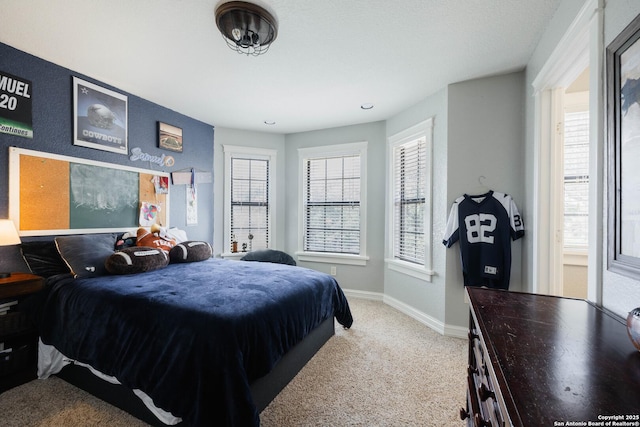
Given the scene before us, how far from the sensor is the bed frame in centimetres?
160

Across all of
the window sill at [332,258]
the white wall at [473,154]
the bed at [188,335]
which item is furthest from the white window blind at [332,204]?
the bed at [188,335]

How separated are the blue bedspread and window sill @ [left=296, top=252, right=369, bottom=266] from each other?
1.76m

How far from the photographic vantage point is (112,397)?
5.60 ft

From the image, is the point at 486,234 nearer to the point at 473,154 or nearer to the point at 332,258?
the point at 473,154

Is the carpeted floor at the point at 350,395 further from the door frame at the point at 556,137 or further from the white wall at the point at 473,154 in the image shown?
the door frame at the point at 556,137

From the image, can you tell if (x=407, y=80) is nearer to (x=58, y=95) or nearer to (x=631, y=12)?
(x=631, y=12)

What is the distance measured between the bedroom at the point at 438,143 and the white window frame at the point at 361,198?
9 cm

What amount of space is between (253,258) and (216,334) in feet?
8.11

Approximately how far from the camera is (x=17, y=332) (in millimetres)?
1919

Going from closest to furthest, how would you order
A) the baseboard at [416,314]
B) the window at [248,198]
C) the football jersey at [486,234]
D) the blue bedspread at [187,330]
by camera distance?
the blue bedspread at [187,330] < the football jersey at [486,234] < the baseboard at [416,314] < the window at [248,198]

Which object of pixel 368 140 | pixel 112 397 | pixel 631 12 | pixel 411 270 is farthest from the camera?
pixel 368 140


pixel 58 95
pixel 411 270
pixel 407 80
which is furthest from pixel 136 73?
pixel 411 270

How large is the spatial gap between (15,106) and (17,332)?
5.86ft

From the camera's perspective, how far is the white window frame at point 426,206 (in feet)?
9.80
